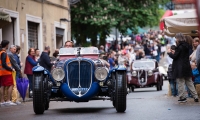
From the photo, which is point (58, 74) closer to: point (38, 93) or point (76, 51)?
point (38, 93)

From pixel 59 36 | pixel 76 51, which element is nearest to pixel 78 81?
pixel 76 51

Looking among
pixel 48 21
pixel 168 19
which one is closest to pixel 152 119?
pixel 168 19

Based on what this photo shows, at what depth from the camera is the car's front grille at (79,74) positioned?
39.1 feet

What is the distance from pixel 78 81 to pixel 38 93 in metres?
0.96

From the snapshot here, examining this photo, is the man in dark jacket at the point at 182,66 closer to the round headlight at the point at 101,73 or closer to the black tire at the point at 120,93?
the round headlight at the point at 101,73

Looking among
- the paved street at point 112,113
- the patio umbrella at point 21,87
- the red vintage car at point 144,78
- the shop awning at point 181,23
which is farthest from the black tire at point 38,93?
the red vintage car at point 144,78

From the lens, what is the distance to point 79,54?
1314cm

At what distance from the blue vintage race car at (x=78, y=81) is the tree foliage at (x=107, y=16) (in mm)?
24507

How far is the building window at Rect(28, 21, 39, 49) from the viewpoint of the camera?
2469 cm

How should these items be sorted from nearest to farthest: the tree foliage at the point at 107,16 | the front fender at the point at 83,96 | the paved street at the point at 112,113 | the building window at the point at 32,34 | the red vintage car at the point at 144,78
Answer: the paved street at the point at 112,113
the front fender at the point at 83,96
the building window at the point at 32,34
the red vintage car at the point at 144,78
the tree foliage at the point at 107,16

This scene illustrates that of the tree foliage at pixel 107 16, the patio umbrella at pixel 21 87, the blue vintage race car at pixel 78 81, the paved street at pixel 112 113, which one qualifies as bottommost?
the paved street at pixel 112 113

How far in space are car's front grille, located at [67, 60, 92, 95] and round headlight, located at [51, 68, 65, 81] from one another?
0.49ft

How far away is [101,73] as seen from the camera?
11.9 meters

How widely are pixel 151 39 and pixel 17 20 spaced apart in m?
37.0
